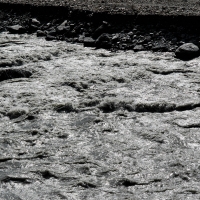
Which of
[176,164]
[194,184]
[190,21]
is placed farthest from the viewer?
[190,21]

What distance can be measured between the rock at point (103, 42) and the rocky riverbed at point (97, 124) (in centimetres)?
22

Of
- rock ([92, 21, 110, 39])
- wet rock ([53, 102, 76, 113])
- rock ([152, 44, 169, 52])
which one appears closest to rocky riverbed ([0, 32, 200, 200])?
wet rock ([53, 102, 76, 113])

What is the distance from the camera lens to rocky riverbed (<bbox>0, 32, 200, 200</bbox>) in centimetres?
561

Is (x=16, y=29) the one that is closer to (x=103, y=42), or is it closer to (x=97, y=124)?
(x=103, y=42)

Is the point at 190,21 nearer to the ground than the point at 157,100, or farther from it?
farther from it

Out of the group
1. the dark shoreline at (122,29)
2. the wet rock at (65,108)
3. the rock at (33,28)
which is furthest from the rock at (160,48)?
the rock at (33,28)

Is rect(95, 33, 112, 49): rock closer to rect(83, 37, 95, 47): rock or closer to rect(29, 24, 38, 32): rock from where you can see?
rect(83, 37, 95, 47): rock

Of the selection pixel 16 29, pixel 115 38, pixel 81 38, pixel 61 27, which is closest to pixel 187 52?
pixel 115 38

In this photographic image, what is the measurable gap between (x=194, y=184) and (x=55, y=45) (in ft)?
18.5

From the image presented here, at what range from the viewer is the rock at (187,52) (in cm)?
912

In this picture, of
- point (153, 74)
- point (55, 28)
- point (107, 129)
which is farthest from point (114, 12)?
point (107, 129)

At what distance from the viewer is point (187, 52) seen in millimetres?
9125

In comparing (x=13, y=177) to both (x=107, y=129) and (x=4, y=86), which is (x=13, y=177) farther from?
(x=4, y=86)

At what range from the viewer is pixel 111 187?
5543mm
